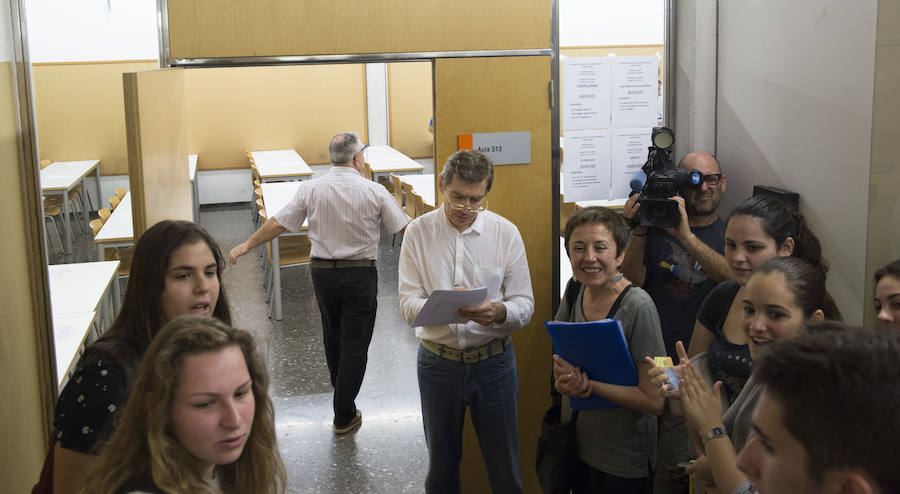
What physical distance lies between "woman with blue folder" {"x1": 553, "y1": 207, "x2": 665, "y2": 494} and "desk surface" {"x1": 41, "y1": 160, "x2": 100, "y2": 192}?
8578 millimetres

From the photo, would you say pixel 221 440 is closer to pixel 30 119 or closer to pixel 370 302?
pixel 30 119

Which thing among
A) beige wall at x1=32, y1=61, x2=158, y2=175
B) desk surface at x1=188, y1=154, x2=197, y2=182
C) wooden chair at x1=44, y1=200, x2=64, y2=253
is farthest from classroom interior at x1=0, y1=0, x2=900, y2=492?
beige wall at x1=32, y1=61, x2=158, y2=175

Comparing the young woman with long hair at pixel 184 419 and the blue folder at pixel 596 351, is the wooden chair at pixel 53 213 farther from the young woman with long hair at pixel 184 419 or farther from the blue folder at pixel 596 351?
the young woman with long hair at pixel 184 419

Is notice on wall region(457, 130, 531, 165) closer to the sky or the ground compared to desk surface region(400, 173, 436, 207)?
closer to the sky

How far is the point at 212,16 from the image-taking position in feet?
11.5

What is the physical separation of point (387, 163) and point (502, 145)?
7.70m

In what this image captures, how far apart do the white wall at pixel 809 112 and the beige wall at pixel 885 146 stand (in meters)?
0.05

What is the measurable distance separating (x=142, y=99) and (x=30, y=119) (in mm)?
398

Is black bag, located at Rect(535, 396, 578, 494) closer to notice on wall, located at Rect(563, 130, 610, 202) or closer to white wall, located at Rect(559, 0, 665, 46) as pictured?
notice on wall, located at Rect(563, 130, 610, 202)

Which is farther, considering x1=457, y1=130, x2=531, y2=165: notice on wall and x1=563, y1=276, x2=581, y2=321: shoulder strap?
x1=457, y1=130, x2=531, y2=165: notice on wall

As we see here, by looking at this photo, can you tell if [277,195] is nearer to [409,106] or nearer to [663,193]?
[409,106]

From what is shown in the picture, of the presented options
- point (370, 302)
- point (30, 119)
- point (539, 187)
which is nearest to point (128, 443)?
point (30, 119)

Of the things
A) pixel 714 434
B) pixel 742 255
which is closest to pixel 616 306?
pixel 742 255

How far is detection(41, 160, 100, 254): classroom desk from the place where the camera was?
9.94 meters
